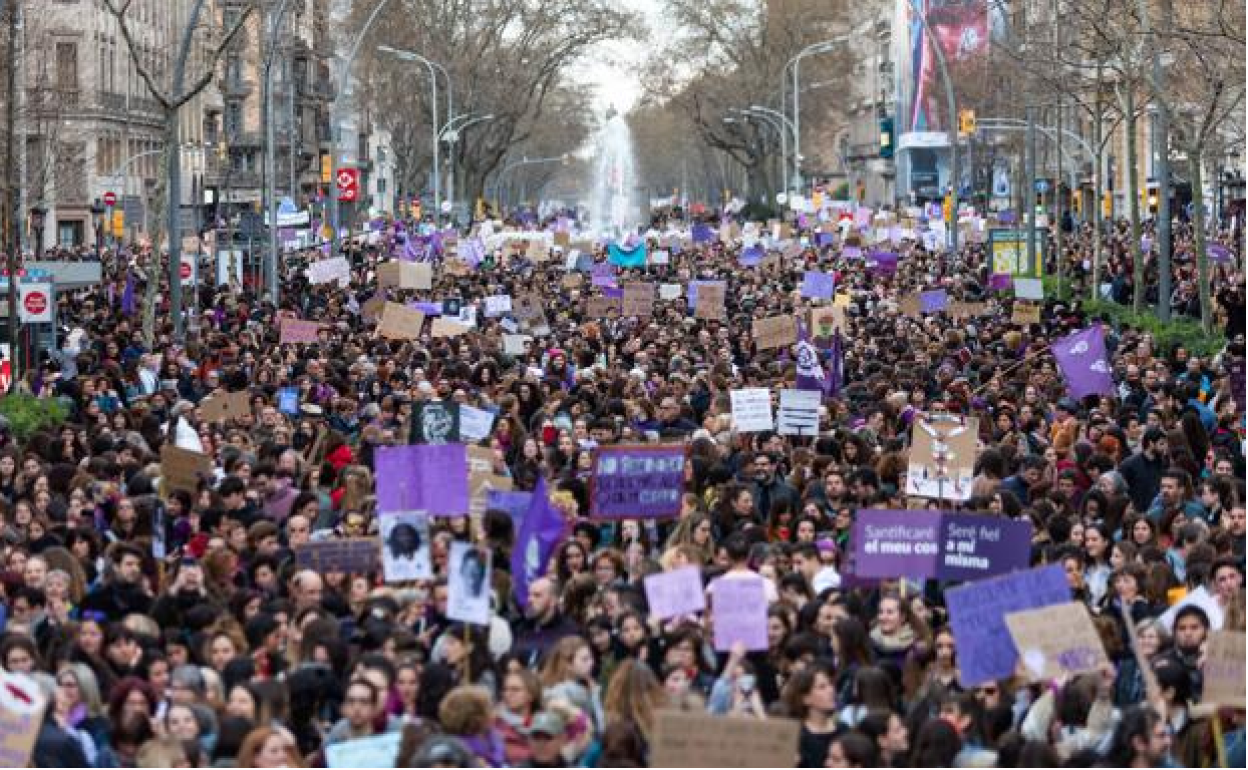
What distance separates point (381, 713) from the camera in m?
11.7

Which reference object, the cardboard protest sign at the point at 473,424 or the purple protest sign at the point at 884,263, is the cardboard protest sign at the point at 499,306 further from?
the cardboard protest sign at the point at 473,424

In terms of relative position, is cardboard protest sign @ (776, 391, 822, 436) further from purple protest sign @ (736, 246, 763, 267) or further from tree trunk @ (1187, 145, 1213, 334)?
purple protest sign @ (736, 246, 763, 267)

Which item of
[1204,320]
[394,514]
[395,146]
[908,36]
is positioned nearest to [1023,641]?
[394,514]

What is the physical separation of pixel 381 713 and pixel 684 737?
174 centimetres

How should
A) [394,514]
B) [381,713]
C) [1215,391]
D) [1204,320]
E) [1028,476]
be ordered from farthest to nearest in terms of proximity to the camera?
[1204,320]
[1215,391]
[1028,476]
[394,514]
[381,713]

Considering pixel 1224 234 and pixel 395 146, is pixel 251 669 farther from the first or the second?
pixel 395 146

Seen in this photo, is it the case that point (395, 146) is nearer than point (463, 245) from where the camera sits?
No

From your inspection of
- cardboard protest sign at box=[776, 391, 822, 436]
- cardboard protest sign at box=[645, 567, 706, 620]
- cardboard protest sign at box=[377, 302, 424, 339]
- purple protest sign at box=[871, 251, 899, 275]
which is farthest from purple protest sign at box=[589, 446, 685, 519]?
purple protest sign at box=[871, 251, 899, 275]

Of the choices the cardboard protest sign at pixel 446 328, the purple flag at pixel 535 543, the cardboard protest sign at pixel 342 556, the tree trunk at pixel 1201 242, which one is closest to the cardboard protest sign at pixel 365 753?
the purple flag at pixel 535 543

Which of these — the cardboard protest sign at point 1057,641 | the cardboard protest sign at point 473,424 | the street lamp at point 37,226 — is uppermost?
the street lamp at point 37,226

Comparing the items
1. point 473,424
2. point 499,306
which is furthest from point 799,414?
point 499,306

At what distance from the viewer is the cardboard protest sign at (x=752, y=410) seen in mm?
21781

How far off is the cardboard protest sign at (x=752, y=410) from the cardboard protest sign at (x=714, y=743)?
37.5 ft

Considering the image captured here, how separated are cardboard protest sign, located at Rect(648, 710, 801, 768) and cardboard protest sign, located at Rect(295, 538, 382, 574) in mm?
4765
